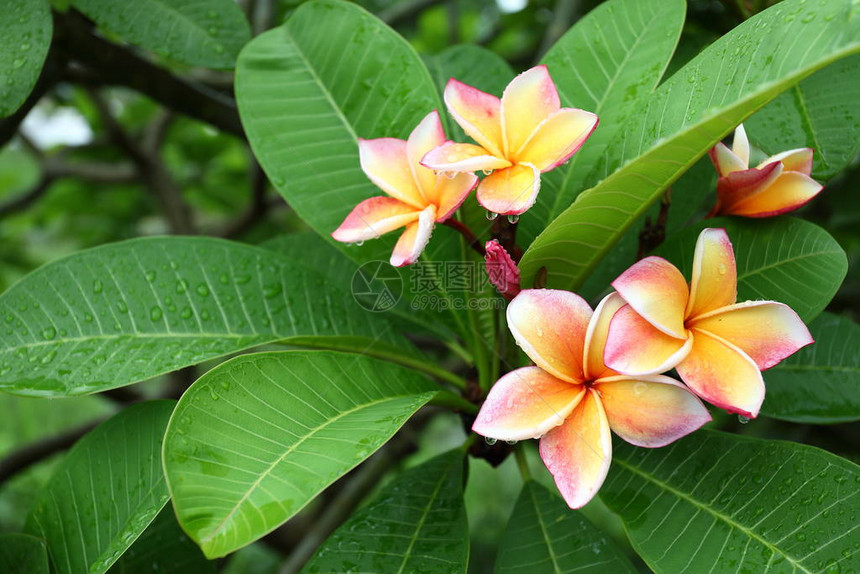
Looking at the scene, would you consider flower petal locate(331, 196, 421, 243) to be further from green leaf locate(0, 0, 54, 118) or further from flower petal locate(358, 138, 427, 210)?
green leaf locate(0, 0, 54, 118)

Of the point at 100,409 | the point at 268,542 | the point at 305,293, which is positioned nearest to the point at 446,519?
the point at 305,293

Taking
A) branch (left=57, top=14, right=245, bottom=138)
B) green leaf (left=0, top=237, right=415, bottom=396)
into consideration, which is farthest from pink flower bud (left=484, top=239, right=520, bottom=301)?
branch (left=57, top=14, right=245, bottom=138)

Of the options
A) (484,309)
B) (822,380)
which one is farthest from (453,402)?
(822,380)

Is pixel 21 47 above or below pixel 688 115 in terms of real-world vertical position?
above

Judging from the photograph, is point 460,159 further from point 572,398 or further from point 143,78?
point 143,78

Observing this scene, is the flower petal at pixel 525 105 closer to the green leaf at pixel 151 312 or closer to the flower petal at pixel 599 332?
the flower petal at pixel 599 332
